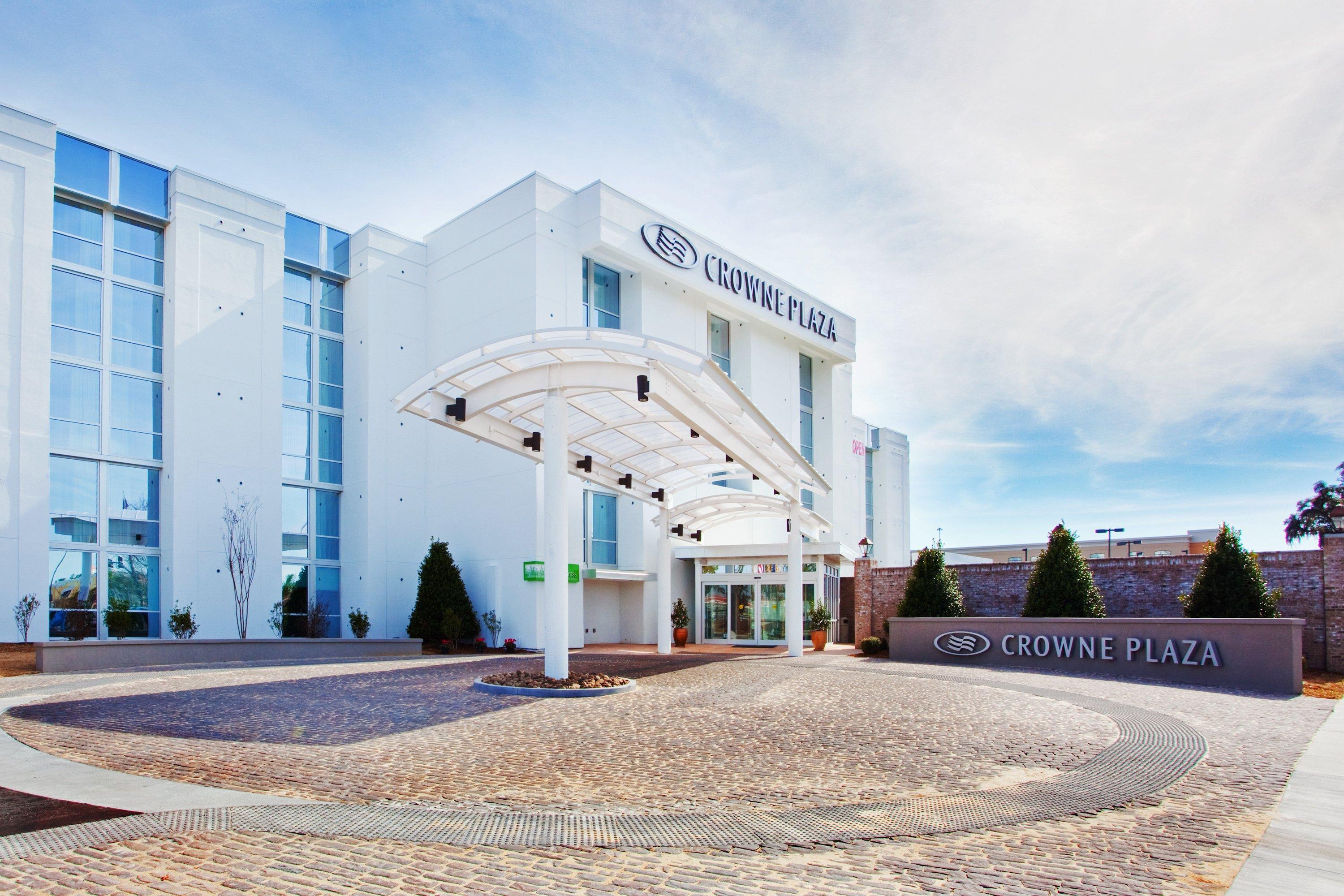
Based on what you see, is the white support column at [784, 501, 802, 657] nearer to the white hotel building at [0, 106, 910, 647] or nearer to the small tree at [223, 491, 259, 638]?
the white hotel building at [0, 106, 910, 647]

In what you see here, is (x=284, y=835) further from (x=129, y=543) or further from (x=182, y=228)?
(x=182, y=228)

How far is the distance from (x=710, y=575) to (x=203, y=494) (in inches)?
604

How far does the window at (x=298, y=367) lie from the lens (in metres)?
29.1

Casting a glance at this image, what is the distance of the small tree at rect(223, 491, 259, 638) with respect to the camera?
1010 inches

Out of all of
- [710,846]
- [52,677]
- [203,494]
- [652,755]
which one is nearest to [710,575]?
[203,494]

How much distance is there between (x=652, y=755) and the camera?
845 centimetres

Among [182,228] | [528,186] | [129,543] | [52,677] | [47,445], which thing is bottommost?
[52,677]

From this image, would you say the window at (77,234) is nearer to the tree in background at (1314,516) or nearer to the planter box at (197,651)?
the planter box at (197,651)

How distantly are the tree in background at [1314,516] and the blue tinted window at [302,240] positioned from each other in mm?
49301

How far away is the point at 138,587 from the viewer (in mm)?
24672

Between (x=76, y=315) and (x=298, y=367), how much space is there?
6.49 meters

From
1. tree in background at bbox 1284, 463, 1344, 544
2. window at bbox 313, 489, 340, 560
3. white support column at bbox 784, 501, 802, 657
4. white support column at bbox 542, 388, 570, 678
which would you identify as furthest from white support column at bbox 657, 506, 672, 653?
tree in background at bbox 1284, 463, 1344, 544

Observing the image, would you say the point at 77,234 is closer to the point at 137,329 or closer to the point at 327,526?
the point at 137,329

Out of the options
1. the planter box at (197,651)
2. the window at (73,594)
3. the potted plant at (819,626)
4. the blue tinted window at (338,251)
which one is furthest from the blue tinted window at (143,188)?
the potted plant at (819,626)
